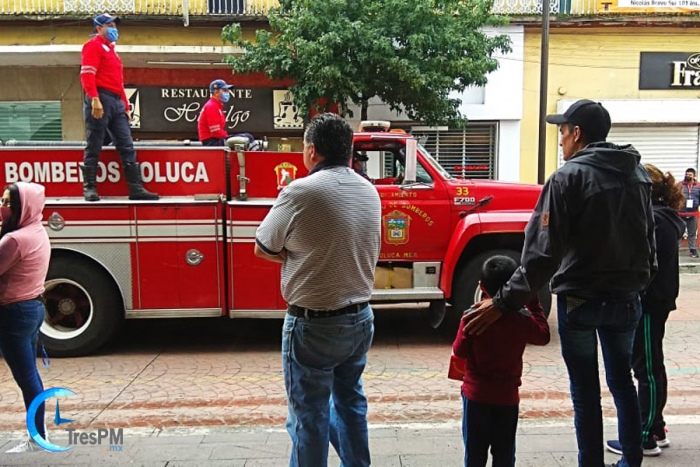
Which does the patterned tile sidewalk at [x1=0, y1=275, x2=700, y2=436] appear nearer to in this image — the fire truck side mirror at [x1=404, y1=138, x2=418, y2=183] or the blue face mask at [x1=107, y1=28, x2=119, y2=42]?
the fire truck side mirror at [x1=404, y1=138, x2=418, y2=183]

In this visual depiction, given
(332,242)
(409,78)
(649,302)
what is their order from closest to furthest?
(332,242) < (649,302) < (409,78)

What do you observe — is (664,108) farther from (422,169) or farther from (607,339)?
(607,339)

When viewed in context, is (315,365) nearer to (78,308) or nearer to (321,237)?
(321,237)

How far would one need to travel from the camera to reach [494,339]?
9.35 ft

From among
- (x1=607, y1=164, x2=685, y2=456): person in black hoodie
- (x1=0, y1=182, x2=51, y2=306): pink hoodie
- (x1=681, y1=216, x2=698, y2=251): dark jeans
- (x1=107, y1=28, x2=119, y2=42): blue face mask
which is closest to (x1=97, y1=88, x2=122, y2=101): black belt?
(x1=107, y1=28, x2=119, y2=42): blue face mask

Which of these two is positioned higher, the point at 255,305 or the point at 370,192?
the point at 370,192

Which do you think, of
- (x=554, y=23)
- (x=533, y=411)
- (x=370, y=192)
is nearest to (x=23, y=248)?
(x=370, y=192)

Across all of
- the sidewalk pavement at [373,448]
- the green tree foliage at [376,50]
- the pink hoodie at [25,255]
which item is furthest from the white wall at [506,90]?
the pink hoodie at [25,255]

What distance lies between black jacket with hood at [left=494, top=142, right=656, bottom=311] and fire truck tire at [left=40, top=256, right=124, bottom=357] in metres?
4.73

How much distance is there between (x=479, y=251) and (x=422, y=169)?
1.12 meters

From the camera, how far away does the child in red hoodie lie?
2861 mm

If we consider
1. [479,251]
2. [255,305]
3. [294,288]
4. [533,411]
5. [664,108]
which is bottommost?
[533,411]

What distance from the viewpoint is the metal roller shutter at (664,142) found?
49.6 feet

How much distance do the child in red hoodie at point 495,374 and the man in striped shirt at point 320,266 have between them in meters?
0.57
